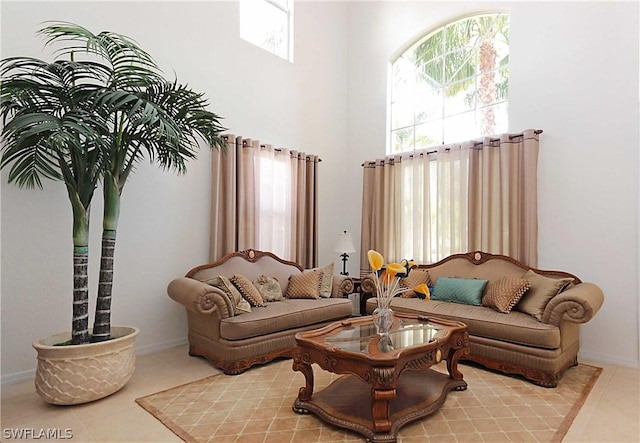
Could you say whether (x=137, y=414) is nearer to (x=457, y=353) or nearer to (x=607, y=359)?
(x=457, y=353)

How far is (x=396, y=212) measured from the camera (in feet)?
16.9

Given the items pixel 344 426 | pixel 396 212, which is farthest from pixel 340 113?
pixel 344 426

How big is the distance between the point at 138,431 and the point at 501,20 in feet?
17.2

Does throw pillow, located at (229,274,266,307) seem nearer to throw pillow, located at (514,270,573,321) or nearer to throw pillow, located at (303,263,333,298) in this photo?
throw pillow, located at (303,263,333,298)

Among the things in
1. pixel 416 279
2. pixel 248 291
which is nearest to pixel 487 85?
pixel 416 279

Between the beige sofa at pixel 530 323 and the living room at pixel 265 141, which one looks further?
the living room at pixel 265 141

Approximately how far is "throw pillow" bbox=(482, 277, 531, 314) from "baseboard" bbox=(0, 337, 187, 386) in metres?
3.09

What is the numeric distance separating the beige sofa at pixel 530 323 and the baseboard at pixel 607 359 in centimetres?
38

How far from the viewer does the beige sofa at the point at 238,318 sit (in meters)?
3.12

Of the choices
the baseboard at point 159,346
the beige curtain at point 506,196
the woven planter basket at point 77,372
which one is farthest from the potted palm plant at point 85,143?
the beige curtain at point 506,196

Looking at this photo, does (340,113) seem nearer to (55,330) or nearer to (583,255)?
(583,255)

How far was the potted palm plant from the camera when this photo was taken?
2424mm

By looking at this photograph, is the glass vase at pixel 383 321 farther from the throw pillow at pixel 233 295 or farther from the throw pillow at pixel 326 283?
the throw pillow at pixel 326 283

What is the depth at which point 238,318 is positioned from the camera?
10.5 feet
